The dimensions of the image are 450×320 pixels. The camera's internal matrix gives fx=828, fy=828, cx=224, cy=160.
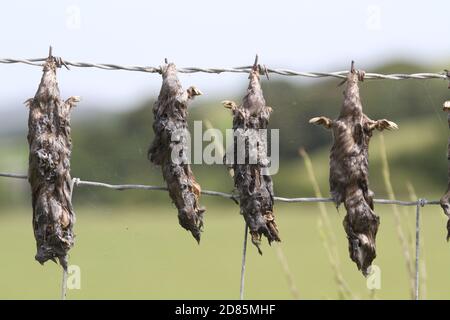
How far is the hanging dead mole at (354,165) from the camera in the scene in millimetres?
→ 3596

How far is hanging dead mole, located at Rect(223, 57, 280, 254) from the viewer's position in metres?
3.57

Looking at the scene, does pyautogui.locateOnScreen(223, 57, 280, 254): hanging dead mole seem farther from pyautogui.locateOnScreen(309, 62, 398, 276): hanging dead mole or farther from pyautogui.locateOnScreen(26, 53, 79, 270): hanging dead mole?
pyautogui.locateOnScreen(26, 53, 79, 270): hanging dead mole

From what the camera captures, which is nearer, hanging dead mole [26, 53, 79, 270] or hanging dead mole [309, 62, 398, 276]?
hanging dead mole [26, 53, 79, 270]

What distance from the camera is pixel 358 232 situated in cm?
363

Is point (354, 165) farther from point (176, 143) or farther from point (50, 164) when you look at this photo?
point (50, 164)

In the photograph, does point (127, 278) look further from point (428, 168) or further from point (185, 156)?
point (185, 156)

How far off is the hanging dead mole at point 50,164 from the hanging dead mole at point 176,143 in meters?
0.39

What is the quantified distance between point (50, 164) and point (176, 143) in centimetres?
54

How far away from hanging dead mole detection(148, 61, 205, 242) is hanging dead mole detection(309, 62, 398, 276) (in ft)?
1.87

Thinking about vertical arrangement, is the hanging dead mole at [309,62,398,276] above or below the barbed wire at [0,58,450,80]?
below

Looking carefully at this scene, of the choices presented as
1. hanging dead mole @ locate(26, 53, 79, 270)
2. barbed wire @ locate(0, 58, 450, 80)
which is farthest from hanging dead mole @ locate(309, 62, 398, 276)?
hanging dead mole @ locate(26, 53, 79, 270)

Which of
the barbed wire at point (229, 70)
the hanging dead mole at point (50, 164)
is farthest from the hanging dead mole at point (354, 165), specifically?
the hanging dead mole at point (50, 164)

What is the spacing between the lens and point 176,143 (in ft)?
11.5

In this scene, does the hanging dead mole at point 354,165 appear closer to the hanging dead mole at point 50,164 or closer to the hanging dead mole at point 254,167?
the hanging dead mole at point 254,167
